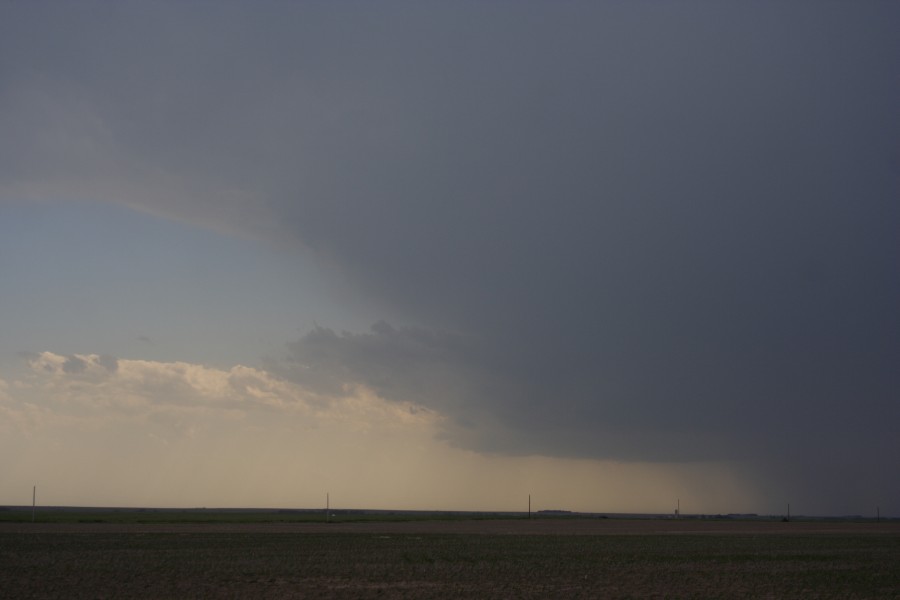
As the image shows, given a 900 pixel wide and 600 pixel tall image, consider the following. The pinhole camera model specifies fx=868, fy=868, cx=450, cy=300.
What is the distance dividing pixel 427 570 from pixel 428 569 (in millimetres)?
546

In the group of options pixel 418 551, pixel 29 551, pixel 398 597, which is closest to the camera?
pixel 398 597

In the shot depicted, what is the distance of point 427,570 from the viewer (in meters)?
37.9

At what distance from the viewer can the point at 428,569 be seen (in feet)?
126

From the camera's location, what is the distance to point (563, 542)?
2430 inches

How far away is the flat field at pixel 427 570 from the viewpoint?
97.9 ft

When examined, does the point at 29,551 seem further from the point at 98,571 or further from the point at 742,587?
the point at 742,587

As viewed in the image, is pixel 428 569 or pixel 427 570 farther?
pixel 428 569

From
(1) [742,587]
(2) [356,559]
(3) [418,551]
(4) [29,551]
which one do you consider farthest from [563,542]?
(4) [29,551]

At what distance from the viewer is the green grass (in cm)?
2992

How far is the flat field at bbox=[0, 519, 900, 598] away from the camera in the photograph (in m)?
29.8

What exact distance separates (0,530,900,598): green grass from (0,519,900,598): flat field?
0.06 m

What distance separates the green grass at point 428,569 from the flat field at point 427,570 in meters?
0.06

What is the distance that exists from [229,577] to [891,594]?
24276 mm

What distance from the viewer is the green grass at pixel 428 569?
29.9 metres
